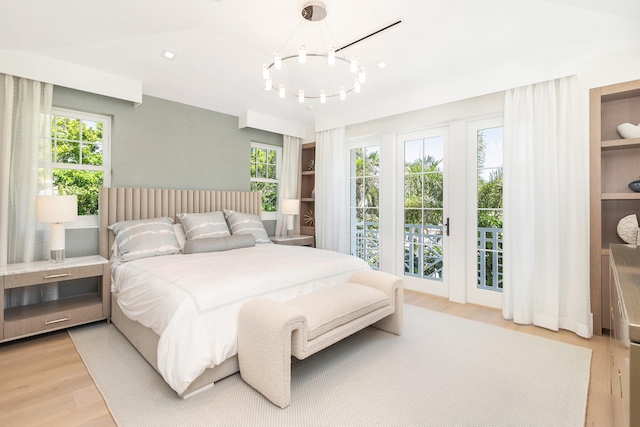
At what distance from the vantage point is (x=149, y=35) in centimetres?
275

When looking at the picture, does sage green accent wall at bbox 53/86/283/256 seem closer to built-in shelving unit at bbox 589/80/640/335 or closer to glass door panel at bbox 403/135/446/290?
glass door panel at bbox 403/135/446/290

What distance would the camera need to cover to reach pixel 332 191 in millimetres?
4777

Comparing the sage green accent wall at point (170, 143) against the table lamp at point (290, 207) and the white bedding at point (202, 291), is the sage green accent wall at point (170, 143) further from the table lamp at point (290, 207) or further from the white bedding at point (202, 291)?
the white bedding at point (202, 291)

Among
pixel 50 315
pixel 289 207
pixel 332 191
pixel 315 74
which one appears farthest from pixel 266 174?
pixel 50 315

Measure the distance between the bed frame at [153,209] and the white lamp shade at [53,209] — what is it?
0.48m

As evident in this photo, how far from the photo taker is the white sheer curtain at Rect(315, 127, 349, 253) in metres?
4.71

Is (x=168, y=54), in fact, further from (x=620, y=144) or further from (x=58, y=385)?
(x=620, y=144)

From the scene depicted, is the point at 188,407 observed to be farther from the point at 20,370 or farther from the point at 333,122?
the point at 333,122

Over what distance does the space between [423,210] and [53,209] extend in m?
3.95

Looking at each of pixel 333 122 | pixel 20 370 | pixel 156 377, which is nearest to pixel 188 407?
pixel 156 377

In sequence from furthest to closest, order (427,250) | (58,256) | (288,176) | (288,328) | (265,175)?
(288,176) < (265,175) < (427,250) < (58,256) < (288,328)

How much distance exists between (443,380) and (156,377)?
6.27 feet

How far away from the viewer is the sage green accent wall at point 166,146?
3344 mm

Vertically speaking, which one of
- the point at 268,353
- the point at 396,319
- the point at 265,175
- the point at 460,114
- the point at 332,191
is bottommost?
the point at 396,319
